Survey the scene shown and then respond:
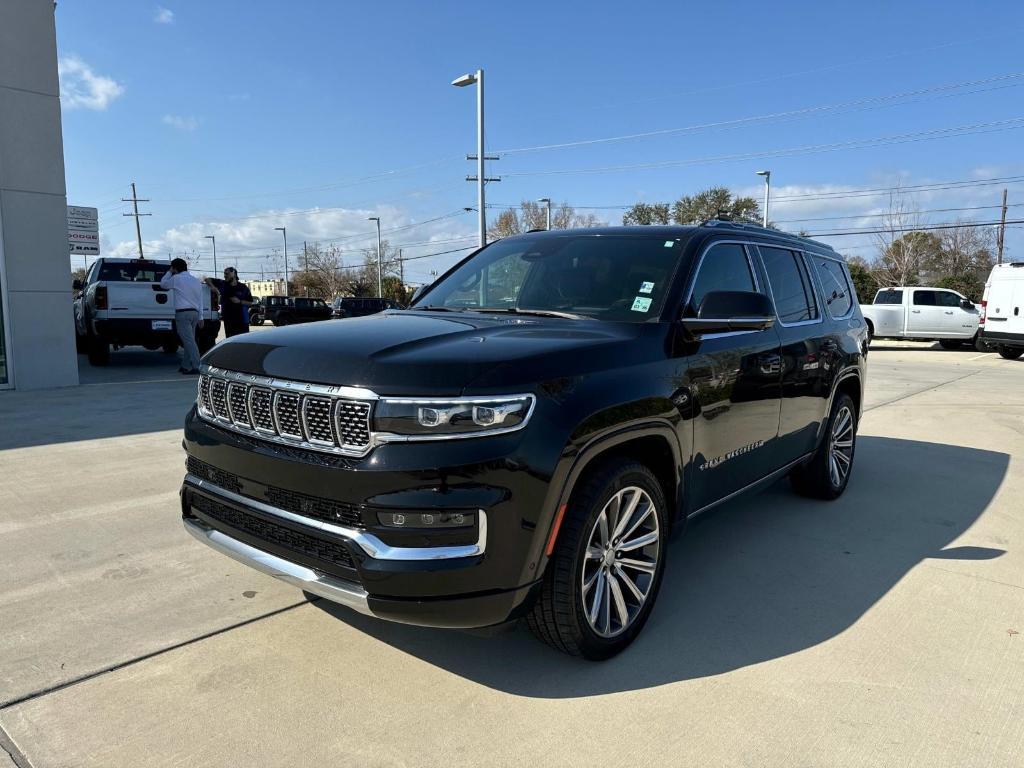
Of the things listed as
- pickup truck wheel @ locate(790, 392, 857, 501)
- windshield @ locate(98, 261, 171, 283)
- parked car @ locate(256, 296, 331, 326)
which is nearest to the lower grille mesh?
pickup truck wheel @ locate(790, 392, 857, 501)

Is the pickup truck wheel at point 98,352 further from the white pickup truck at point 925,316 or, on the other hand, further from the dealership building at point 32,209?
the white pickup truck at point 925,316

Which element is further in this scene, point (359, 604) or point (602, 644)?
point (602, 644)

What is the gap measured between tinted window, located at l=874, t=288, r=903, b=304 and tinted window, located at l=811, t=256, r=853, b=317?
19.4 metres

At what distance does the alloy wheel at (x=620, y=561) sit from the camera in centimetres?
282

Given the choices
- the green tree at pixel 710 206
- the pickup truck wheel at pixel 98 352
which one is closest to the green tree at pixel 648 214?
the green tree at pixel 710 206

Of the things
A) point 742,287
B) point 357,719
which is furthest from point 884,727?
point 742,287

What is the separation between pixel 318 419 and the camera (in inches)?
99.3

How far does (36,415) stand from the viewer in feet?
25.7

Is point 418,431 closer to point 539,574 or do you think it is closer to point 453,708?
point 539,574

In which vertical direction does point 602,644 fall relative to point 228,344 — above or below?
below

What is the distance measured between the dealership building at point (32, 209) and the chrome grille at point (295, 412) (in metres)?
8.58

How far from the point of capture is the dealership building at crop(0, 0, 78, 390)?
9375mm

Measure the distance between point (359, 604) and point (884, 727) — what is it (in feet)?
6.20

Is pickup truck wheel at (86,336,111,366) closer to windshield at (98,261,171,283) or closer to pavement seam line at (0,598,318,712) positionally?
windshield at (98,261,171,283)
